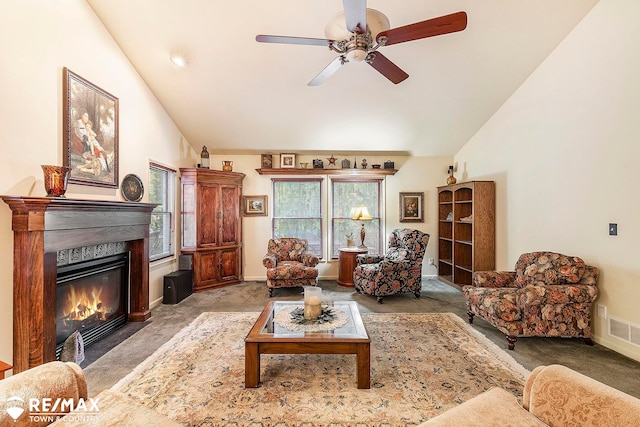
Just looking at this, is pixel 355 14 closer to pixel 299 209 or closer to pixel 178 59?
Result: pixel 178 59

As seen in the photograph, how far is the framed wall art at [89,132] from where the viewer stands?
268cm

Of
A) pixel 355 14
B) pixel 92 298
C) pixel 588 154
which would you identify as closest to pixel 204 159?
pixel 92 298

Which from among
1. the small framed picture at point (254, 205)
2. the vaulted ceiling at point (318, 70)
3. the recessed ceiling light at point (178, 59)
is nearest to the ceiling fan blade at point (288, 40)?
the vaulted ceiling at point (318, 70)

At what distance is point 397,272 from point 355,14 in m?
3.37

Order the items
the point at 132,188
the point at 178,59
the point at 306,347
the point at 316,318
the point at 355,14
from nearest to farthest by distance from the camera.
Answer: the point at 355,14 < the point at 306,347 < the point at 316,318 < the point at 178,59 < the point at 132,188

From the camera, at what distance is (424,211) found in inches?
227

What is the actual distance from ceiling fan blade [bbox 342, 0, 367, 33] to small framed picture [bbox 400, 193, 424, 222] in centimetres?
397

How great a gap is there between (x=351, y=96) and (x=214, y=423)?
408cm

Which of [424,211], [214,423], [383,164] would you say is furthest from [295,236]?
[214,423]

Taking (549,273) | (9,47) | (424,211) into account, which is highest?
(9,47)

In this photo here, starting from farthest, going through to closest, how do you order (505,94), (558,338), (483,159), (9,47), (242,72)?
(483,159), (505,94), (242,72), (558,338), (9,47)

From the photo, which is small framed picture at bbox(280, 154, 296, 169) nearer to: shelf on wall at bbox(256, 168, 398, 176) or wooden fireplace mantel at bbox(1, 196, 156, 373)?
shelf on wall at bbox(256, 168, 398, 176)

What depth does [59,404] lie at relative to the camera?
1.18 meters

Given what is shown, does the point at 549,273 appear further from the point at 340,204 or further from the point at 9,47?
the point at 9,47
